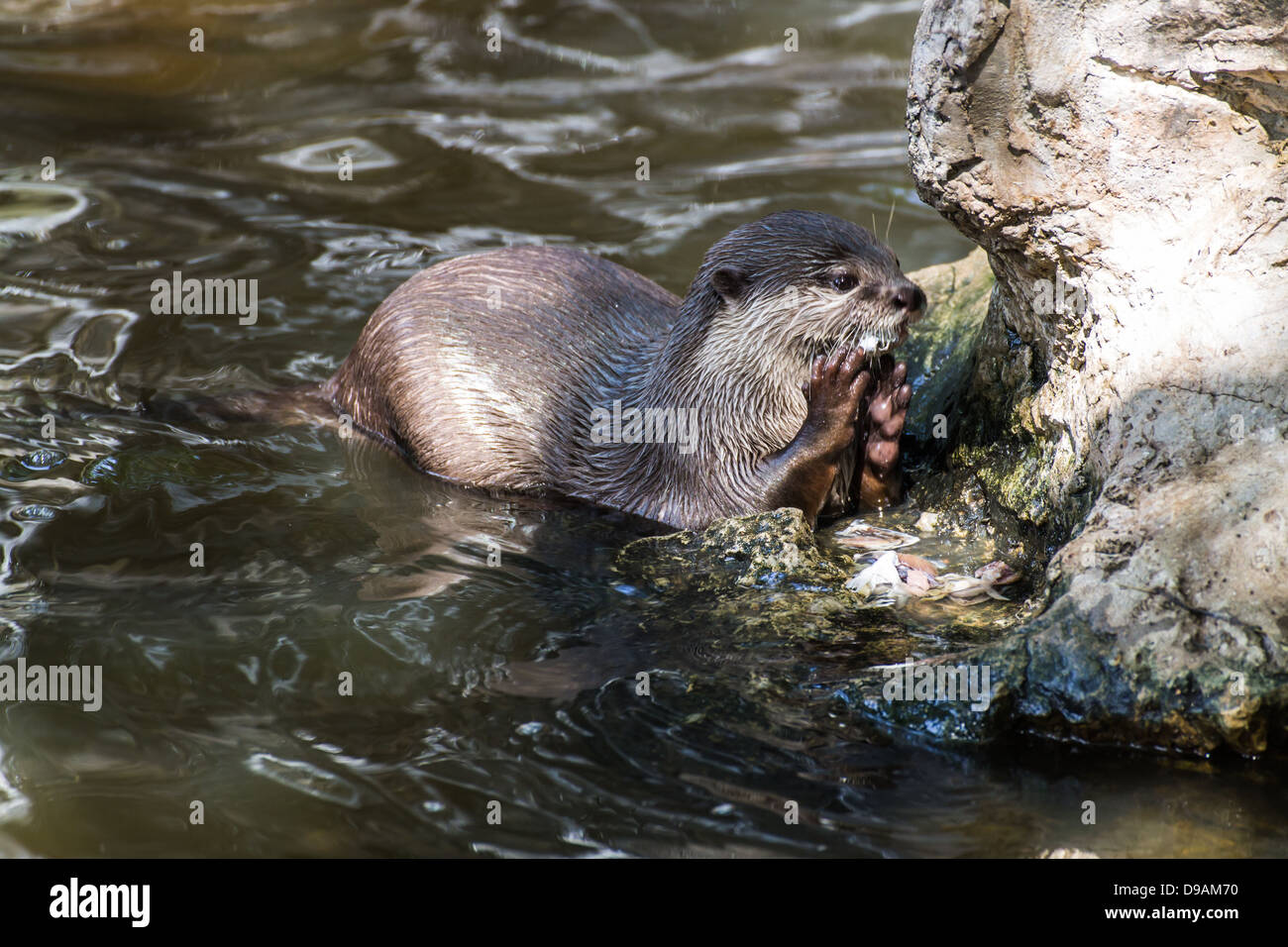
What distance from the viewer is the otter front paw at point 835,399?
3.72 meters

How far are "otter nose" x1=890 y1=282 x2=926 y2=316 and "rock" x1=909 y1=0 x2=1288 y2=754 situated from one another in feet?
0.88

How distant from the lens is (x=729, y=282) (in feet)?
13.0

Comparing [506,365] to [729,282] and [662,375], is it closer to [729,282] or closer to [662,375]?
[662,375]

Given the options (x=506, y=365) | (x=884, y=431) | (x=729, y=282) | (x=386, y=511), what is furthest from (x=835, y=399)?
(x=386, y=511)

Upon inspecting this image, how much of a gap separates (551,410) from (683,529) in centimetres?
61

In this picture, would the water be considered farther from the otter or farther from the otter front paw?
the otter front paw

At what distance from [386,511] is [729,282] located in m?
1.24

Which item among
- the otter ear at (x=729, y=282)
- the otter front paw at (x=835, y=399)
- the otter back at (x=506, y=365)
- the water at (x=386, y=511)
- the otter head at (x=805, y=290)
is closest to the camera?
the water at (x=386, y=511)

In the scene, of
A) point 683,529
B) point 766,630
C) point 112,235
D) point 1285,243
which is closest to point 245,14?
point 112,235

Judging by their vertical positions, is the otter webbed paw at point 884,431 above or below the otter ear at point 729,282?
below

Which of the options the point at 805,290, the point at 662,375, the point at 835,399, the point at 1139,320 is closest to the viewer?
the point at 1139,320

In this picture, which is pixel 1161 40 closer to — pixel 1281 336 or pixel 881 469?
pixel 1281 336

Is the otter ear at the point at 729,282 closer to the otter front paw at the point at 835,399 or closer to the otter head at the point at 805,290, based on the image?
the otter head at the point at 805,290

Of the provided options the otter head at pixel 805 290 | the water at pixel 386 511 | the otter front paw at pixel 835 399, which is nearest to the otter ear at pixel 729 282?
the otter head at pixel 805 290
